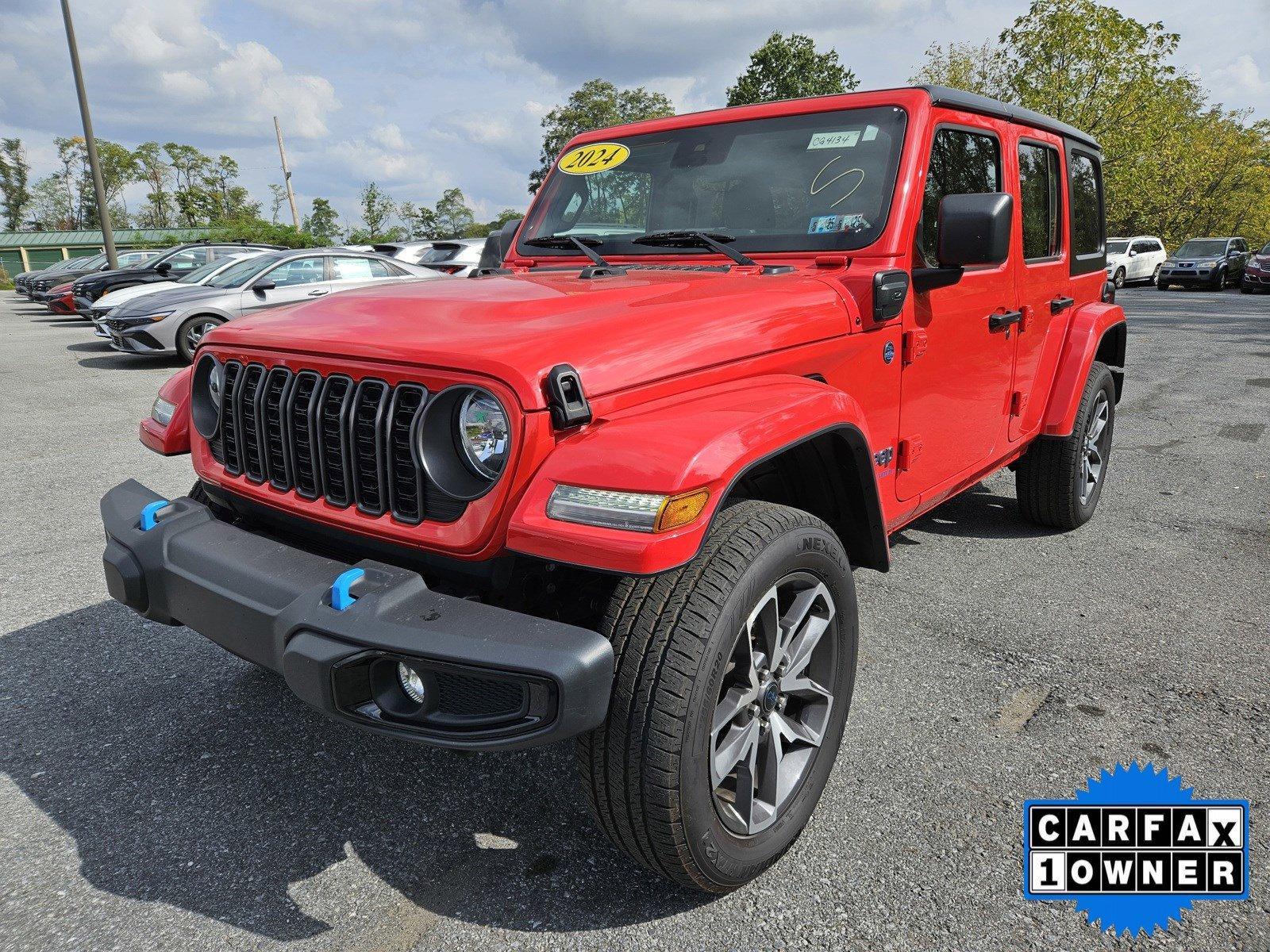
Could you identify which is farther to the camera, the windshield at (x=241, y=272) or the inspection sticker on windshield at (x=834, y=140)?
the windshield at (x=241, y=272)

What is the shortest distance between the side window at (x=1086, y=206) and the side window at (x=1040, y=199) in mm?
255

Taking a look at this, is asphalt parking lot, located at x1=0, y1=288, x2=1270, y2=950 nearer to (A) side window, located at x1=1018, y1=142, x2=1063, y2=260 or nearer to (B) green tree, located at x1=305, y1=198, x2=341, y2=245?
(A) side window, located at x1=1018, y1=142, x2=1063, y2=260

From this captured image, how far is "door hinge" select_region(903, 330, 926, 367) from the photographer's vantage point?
116 inches

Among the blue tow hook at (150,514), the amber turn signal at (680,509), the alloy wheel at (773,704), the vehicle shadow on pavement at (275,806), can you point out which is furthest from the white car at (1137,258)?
the blue tow hook at (150,514)

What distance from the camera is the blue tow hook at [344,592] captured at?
1.84 m

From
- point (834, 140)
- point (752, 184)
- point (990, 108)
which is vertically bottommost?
point (752, 184)

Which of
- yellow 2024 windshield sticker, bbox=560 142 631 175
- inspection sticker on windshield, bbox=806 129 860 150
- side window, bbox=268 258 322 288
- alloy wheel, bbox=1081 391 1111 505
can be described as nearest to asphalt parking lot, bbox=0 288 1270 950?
alloy wheel, bbox=1081 391 1111 505

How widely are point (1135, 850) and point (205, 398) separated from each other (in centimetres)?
290

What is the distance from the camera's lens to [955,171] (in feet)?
10.7

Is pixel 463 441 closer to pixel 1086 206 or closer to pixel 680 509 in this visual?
pixel 680 509

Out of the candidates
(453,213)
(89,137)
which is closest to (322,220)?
(453,213)

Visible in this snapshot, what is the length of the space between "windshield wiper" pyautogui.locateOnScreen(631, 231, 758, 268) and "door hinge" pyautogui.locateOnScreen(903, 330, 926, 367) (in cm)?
57

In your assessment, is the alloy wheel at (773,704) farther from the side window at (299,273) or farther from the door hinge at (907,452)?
the side window at (299,273)

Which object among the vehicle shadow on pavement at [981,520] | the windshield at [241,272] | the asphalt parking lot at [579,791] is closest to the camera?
the asphalt parking lot at [579,791]
